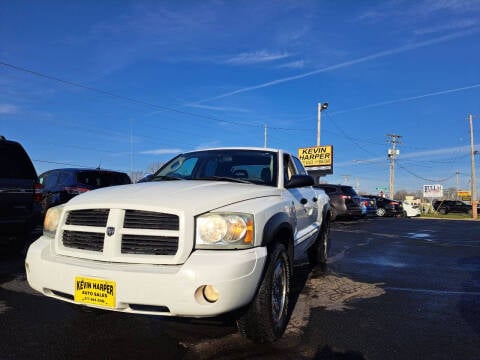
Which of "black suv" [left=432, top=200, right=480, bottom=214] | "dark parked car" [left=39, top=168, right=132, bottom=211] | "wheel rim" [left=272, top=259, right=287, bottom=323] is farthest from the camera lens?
"black suv" [left=432, top=200, right=480, bottom=214]

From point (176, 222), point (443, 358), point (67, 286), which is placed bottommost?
point (443, 358)

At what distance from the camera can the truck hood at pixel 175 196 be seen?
10.4ft

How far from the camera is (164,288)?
2791mm

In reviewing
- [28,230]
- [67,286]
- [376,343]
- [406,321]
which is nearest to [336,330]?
[376,343]

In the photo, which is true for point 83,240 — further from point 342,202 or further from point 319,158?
point 319,158

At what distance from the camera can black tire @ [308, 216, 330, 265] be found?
6.72 m

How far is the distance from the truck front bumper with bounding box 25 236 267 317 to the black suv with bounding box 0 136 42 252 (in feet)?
12.5

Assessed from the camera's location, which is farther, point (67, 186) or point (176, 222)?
point (67, 186)

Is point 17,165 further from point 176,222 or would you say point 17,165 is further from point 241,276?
point 241,276

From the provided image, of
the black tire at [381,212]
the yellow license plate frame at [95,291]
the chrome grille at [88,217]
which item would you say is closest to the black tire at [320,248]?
the chrome grille at [88,217]

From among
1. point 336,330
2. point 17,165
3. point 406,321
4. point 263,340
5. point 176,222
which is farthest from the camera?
point 17,165

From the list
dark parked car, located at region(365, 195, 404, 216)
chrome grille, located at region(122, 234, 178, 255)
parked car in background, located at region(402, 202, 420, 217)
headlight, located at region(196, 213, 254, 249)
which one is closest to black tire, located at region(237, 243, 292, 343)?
headlight, located at region(196, 213, 254, 249)

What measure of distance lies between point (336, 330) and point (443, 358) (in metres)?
0.90

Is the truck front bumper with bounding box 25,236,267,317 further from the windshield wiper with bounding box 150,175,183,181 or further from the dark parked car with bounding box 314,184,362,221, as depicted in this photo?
the dark parked car with bounding box 314,184,362,221
